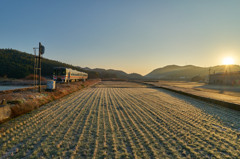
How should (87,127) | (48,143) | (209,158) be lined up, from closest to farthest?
(209,158) → (48,143) → (87,127)

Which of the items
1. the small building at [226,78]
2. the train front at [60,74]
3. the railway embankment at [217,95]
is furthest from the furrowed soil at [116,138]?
the small building at [226,78]

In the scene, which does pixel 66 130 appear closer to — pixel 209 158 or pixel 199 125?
pixel 209 158

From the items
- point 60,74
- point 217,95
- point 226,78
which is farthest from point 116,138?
point 226,78

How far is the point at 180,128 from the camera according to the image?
4926 millimetres

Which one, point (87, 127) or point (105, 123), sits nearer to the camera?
point (87, 127)

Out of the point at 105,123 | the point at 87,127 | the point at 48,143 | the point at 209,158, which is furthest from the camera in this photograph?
the point at 105,123

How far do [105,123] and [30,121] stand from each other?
11.1 feet

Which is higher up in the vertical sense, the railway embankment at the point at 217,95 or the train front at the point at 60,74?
the train front at the point at 60,74

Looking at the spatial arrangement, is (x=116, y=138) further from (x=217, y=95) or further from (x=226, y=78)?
(x=226, y=78)

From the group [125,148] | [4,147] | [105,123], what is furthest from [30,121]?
[125,148]

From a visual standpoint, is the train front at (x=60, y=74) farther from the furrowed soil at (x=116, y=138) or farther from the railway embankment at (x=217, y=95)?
the furrowed soil at (x=116, y=138)

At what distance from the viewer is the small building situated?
3581cm

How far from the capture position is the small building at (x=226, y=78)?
35.8 m

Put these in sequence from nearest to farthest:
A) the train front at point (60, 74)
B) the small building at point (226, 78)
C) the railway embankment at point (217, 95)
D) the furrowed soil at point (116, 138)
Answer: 1. the furrowed soil at point (116, 138)
2. the railway embankment at point (217, 95)
3. the train front at point (60, 74)
4. the small building at point (226, 78)
